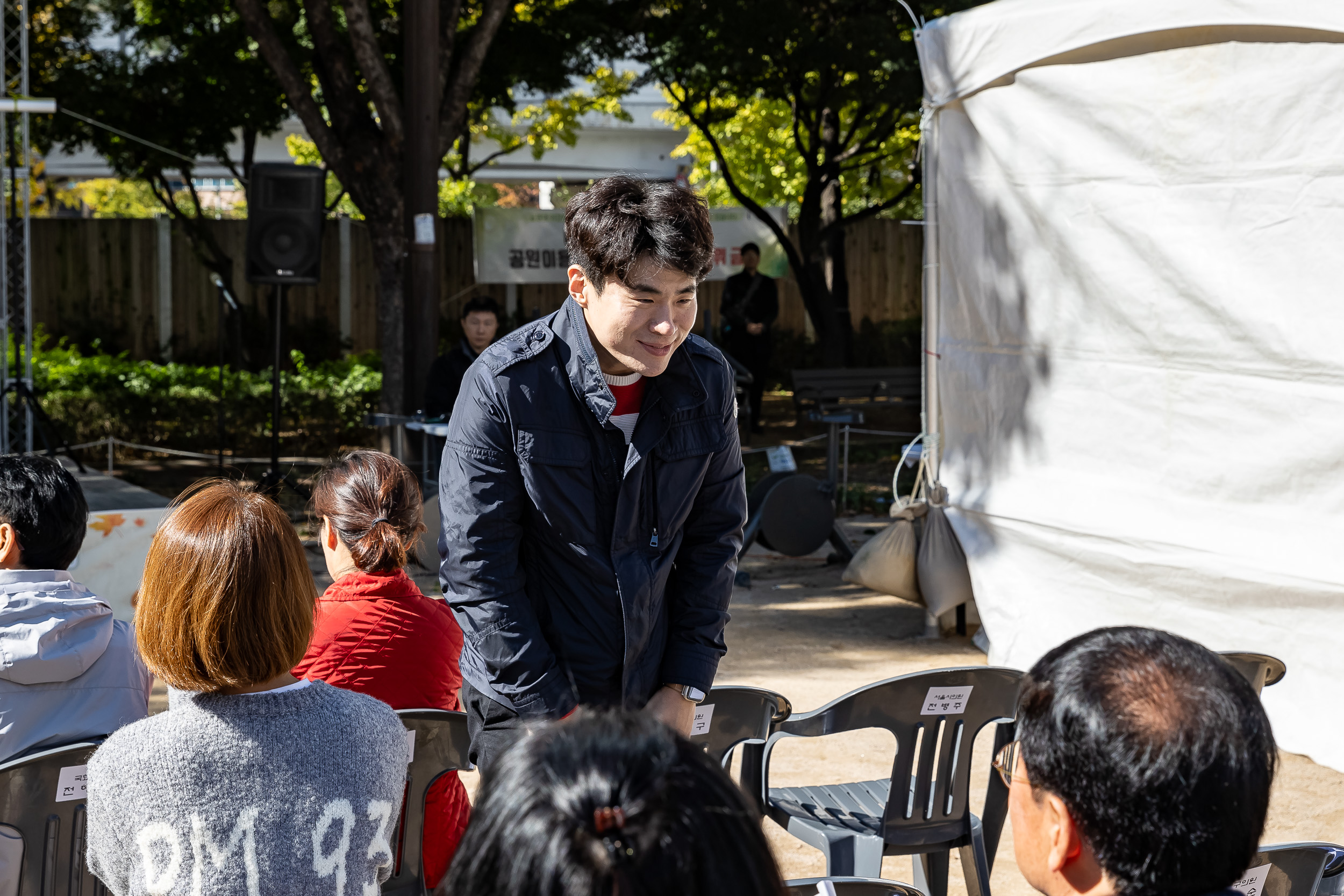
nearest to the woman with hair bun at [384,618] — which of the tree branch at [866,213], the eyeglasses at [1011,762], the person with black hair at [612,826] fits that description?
the eyeglasses at [1011,762]

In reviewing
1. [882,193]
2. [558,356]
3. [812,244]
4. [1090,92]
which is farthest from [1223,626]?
[882,193]

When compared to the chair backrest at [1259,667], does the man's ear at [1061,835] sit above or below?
above

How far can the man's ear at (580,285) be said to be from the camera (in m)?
2.24

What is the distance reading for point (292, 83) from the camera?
30.9ft

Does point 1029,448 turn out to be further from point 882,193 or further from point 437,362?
point 882,193

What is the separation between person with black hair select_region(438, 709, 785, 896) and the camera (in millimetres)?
878

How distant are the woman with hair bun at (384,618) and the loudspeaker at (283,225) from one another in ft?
23.4

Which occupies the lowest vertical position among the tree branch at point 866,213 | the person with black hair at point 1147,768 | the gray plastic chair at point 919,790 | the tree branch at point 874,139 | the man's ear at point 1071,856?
the gray plastic chair at point 919,790

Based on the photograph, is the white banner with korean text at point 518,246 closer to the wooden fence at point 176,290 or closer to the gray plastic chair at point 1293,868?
the wooden fence at point 176,290

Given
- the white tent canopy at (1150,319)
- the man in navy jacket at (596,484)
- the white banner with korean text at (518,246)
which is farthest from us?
the white banner with korean text at (518,246)

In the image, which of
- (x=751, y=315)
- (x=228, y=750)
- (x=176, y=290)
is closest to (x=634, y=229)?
(x=228, y=750)

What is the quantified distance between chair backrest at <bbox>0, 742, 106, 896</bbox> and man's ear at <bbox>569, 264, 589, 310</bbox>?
1.12 m

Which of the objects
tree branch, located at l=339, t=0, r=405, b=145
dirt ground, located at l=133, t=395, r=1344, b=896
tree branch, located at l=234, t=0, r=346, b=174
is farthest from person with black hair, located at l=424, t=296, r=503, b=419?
tree branch, located at l=234, t=0, r=346, b=174

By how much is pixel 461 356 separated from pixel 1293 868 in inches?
235
